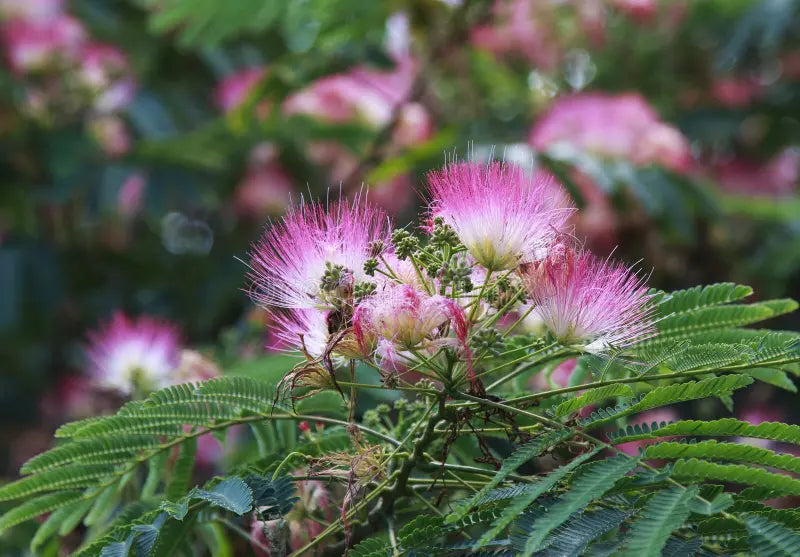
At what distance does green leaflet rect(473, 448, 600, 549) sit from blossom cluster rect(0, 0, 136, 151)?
288cm

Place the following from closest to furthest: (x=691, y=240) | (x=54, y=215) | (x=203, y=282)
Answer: (x=691, y=240), (x=203, y=282), (x=54, y=215)

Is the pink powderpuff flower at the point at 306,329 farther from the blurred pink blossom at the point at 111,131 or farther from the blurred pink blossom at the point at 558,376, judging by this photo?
the blurred pink blossom at the point at 111,131

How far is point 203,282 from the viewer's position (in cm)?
365

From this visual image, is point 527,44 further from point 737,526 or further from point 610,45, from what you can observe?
point 737,526

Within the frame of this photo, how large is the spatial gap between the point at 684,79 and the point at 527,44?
78 centimetres

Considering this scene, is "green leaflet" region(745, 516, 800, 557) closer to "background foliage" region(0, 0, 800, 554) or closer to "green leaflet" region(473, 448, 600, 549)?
"green leaflet" region(473, 448, 600, 549)

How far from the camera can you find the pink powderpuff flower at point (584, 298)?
1.22 meters

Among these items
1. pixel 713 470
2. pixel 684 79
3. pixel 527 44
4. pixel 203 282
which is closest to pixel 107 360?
pixel 203 282

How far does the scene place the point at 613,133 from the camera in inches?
127

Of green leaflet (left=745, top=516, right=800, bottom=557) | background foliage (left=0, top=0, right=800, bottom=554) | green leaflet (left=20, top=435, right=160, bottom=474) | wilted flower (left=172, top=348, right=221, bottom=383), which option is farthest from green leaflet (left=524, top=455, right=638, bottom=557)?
background foliage (left=0, top=0, right=800, bottom=554)

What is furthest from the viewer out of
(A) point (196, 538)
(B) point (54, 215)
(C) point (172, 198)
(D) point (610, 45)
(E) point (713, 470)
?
(D) point (610, 45)

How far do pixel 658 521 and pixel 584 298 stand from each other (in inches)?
12.0

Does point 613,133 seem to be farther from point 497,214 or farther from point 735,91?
point 497,214

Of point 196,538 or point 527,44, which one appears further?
point 527,44
